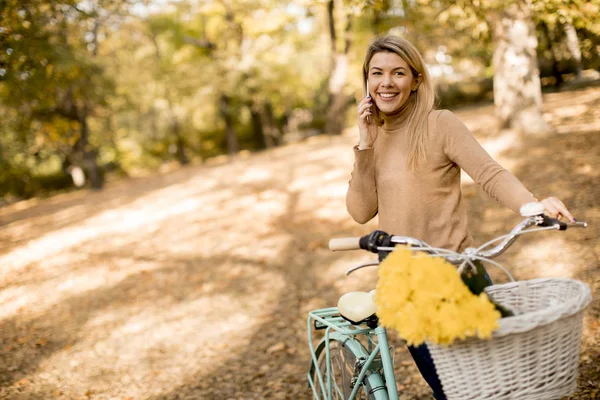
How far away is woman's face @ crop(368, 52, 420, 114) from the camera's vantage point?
2.41 m

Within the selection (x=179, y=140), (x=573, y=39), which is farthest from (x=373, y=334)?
(x=179, y=140)

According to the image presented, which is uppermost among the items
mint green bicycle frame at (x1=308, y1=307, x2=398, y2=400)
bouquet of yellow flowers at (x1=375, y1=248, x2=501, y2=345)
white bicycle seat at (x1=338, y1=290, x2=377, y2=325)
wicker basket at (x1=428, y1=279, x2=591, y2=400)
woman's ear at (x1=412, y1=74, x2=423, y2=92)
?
woman's ear at (x1=412, y1=74, x2=423, y2=92)

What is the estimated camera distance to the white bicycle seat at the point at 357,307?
2.50 m

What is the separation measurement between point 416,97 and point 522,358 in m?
1.34

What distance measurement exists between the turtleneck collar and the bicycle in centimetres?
65

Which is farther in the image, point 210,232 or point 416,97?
point 210,232

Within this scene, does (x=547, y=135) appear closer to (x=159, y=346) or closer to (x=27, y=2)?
(x=159, y=346)

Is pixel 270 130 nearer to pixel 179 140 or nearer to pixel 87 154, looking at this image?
pixel 179 140

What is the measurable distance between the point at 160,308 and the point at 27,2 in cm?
463

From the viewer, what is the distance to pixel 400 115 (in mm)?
2477

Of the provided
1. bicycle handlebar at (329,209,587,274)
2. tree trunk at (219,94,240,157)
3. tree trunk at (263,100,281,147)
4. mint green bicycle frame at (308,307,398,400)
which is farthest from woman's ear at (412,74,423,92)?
tree trunk at (263,100,281,147)

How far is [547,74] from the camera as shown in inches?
1187

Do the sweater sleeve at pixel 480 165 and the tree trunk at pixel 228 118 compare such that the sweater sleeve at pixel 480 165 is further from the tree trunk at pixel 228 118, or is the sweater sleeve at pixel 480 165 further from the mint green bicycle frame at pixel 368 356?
the tree trunk at pixel 228 118

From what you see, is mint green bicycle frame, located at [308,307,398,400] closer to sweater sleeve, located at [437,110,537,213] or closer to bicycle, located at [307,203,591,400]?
bicycle, located at [307,203,591,400]
